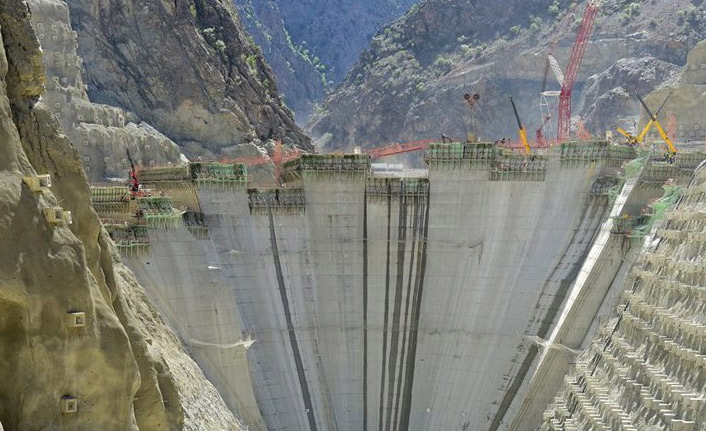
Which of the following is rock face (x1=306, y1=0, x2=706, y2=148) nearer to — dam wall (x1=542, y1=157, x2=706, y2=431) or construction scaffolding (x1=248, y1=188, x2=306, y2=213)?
construction scaffolding (x1=248, y1=188, x2=306, y2=213)

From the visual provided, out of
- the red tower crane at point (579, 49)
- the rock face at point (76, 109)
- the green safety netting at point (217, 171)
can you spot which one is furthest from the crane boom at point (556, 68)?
the green safety netting at point (217, 171)

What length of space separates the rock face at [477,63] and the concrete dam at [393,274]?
3163 inches

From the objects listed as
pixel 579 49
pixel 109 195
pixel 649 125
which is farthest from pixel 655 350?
pixel 579 49

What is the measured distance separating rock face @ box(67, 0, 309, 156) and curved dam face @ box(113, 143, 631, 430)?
27.4 m

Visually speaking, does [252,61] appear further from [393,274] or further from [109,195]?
[393,274]

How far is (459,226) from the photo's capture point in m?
59.1

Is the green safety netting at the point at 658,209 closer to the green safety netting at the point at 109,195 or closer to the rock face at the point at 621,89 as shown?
the green safety netting at the point at 109,195

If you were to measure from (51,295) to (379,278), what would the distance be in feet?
131

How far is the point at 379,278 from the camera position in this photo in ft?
192

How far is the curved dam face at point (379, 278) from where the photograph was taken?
53.2m

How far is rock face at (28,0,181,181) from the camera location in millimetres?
70688

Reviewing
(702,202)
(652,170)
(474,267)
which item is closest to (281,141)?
(474,267)

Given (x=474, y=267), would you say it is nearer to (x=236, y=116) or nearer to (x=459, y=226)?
(x=459, y=226)

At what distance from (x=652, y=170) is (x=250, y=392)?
27.5 meters
